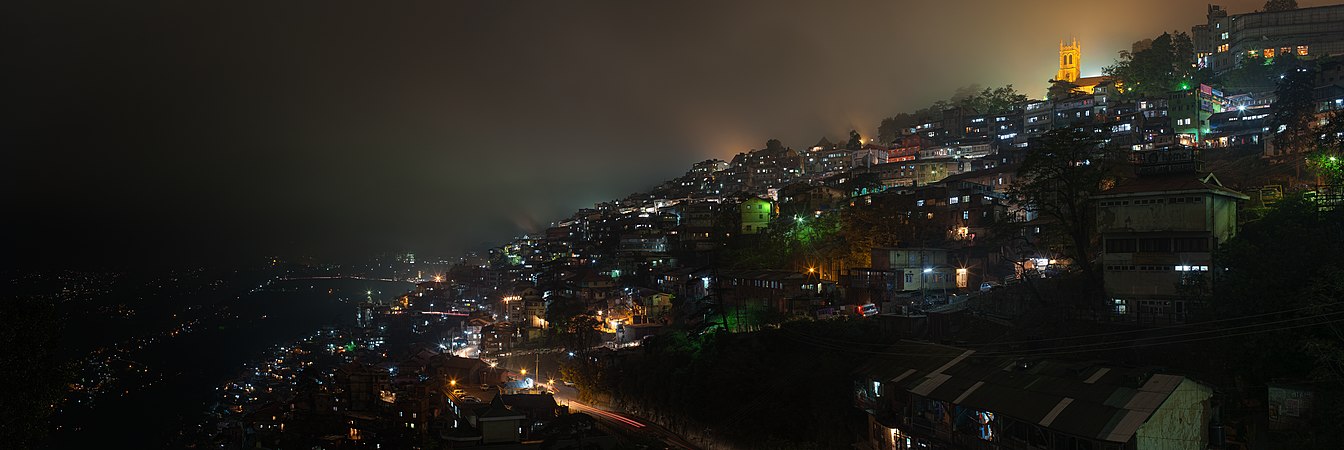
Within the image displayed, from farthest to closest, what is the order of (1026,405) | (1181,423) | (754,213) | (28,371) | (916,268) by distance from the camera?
(754,213) → (916,268) → (1026,405) → (1181,423) → (28,371)

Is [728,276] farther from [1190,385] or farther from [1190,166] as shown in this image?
[1190,385]

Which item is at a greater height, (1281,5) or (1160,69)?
(1281,5)

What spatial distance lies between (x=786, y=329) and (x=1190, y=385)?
1322 centimetres

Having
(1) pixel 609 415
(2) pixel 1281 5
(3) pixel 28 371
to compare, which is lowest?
(1) pixel 609 415

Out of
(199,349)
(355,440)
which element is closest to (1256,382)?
(355,440)

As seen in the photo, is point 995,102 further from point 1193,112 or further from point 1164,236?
point 1164,236

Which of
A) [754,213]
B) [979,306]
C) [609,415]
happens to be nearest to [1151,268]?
[979,306]

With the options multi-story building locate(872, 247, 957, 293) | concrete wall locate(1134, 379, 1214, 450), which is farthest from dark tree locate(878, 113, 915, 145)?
concrete wall locate(1134, 379, 1214, 450)

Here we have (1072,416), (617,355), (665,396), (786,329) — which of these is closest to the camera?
(1072,416)

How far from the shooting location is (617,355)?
106 ft

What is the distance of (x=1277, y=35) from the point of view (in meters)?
44.2

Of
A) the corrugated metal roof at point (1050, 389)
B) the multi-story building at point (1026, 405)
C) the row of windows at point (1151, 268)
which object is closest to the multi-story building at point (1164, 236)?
the row of windows at point (1151, 268)

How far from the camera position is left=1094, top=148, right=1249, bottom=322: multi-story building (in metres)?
17.1

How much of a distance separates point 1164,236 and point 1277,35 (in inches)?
1511
